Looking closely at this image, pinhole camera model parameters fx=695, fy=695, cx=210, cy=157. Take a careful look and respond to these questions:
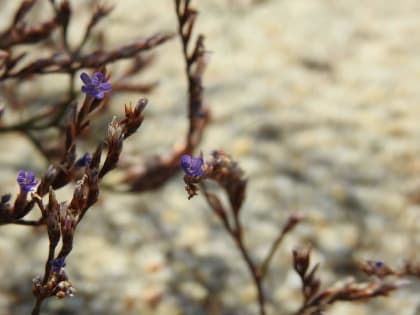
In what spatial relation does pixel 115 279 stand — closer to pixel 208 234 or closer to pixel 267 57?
pixel 208 234

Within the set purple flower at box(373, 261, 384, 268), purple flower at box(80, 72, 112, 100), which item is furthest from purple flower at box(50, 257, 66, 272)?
purple flower at box(373, 261, 384, 268)

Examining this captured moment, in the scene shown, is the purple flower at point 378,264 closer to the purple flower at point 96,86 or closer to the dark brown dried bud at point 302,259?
the dark brown dried bud at point 302,259

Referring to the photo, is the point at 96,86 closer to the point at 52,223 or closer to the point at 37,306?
the point at 52,223

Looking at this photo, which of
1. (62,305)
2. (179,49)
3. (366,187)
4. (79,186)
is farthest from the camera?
(179,49)

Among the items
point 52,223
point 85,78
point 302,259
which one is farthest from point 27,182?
point 302,259

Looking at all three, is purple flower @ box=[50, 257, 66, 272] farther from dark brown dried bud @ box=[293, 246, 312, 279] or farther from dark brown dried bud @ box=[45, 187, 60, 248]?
dark brown dried bud @ box=[293, 246, 312, 279]

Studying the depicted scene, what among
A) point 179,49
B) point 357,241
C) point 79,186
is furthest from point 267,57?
point 79,186
